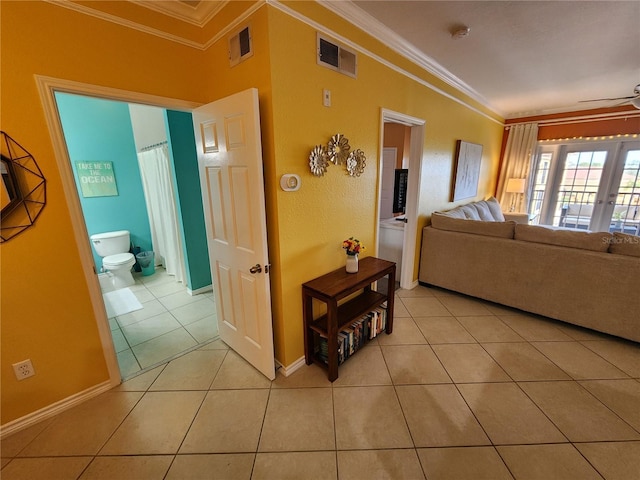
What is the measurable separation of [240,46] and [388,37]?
127cm

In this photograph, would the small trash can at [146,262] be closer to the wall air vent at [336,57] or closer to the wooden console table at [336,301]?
the wooden console table at [336,301]

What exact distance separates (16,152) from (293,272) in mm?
1627

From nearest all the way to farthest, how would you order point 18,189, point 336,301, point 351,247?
point 18,189, point 336,301, point 351,247

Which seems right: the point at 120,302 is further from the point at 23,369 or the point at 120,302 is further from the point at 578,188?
the point at 578,188

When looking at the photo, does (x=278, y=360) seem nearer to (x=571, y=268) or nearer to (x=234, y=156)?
(x=234, y=156)

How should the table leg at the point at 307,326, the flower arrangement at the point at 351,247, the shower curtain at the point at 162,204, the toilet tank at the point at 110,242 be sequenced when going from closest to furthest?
the table leg at the point at 307,326 < the flower arrangement at the point at 351,247 < the shower curtain at the point at 162,204 < the toilet tank at the point at 110,242

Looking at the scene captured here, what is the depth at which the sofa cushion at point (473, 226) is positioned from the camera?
2.75 m

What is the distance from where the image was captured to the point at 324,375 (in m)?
1.95

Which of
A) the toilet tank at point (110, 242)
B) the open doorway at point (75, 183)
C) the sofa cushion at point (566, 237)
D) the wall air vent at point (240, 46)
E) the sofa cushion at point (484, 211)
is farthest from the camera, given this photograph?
the sofa cushion at point (484, 211)

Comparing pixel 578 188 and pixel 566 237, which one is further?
pixel 578 188

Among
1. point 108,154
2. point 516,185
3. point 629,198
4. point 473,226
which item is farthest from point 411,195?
point 629,198

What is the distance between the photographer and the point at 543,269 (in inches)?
99.4

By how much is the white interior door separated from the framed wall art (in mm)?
3171

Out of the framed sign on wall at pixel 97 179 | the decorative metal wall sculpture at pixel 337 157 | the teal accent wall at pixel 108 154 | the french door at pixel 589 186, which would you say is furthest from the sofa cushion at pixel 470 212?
the framed sign on wall at pixel 97 179
